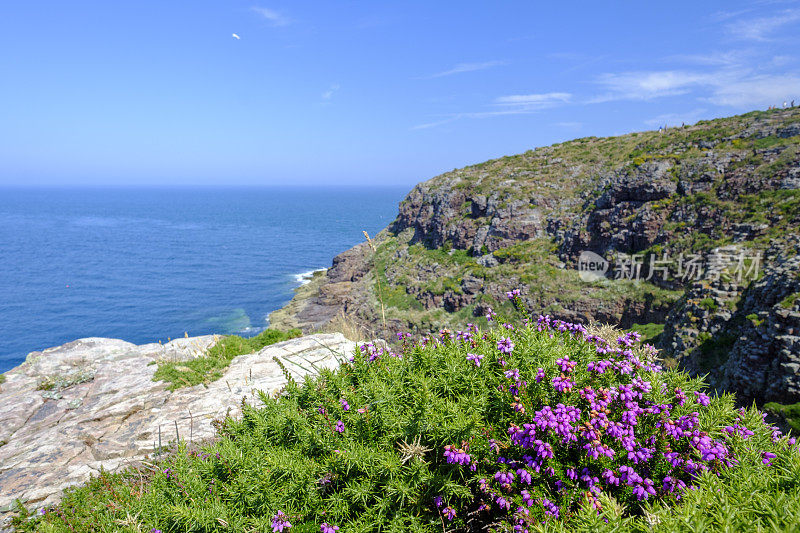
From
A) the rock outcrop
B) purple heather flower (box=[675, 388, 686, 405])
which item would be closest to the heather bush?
purple heather flower (box=[675, 388, 686, 405])

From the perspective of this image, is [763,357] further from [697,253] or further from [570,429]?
[697,253]

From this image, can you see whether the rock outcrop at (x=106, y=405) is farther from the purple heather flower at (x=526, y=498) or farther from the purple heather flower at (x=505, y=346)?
the purple heather flower at (x=526, y=498)

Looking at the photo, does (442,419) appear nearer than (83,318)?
Yes

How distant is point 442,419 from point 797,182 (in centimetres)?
5766

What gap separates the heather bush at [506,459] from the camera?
2795mm

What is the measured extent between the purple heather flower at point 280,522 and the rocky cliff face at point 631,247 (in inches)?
874

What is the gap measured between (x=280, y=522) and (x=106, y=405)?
8463mm

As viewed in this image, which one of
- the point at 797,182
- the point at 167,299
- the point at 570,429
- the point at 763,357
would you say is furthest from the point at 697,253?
the point at 167,299

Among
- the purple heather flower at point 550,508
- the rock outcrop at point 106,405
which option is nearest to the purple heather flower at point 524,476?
the purple heather flower at point 550,508

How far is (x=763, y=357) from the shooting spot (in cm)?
1877

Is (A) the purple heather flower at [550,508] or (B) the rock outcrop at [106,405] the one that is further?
(B) the rock outcrop at [106,405]

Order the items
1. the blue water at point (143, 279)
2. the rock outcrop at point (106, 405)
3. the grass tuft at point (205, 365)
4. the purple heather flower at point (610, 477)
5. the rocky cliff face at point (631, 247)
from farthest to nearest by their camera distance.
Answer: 1. the blue water at point (143, 279)
2. the rocky cliff face at point (631, 247)
3. the grass tuft at point (205, 365)
4. the rock outcrop at point (106, 405)
5. the purple heather flower at point (610, 477)

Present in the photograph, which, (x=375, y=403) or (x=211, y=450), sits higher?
(x=375, y=403)

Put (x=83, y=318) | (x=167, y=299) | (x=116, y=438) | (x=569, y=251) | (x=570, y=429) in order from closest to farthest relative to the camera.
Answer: (x=570, y=429), (x=116, y=438), (x=569, y=251), (x=83, y=318), (x=167, y=299)
